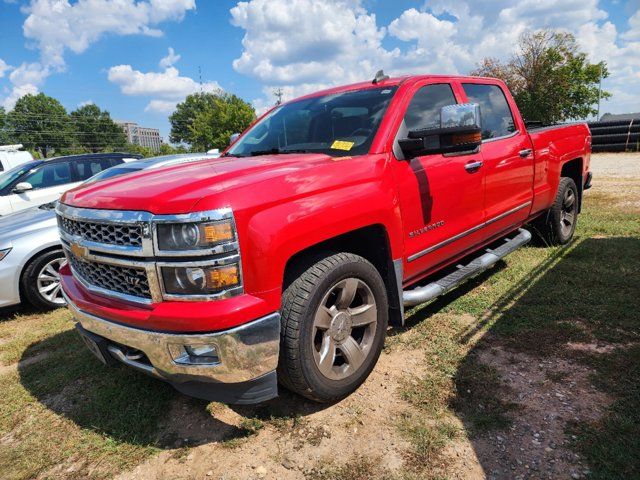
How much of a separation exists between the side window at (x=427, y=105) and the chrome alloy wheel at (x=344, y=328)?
1312 mm

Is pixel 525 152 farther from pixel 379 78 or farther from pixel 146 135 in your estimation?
pixel 146 135

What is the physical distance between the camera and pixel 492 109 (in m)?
4.26

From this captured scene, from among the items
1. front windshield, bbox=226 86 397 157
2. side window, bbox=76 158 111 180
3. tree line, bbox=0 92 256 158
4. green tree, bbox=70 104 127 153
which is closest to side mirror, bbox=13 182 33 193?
side window, bbox=76 158 111 180

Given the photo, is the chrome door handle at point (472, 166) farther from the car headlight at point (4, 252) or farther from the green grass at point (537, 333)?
the car headlight at point (4, 252)

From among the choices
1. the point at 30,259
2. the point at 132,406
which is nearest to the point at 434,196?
the point at 132,406

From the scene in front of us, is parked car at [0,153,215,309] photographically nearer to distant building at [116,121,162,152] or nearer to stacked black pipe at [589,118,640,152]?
stacked black pipe at [589,118,640,152]

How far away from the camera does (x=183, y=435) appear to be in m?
2.58

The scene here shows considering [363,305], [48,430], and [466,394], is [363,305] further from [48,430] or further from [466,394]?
[48,430]

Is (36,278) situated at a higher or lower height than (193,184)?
lower

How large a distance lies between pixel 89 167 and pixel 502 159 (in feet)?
21.7

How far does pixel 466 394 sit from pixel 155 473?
1812 mm

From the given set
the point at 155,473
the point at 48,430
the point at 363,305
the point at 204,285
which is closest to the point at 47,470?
the point at 48,430

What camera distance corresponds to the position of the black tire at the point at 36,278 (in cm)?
465

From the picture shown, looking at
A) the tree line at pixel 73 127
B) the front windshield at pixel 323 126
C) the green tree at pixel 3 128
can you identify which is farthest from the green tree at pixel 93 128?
the front windshield at pixel 323 126
